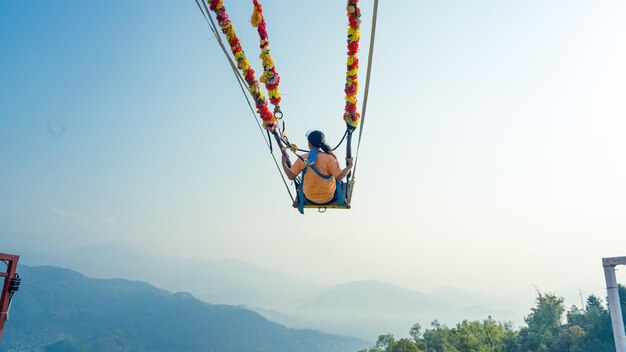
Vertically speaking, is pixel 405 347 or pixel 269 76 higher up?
pixel 269 76

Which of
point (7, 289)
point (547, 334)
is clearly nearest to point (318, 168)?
point (7, 289)

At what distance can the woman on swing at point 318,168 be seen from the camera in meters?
8.04

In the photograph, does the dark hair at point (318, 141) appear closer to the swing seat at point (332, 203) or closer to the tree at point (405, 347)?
the swing seat at point (332, 203)

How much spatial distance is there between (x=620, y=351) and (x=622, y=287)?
34605mm

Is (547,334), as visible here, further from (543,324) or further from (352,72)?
(352,72)

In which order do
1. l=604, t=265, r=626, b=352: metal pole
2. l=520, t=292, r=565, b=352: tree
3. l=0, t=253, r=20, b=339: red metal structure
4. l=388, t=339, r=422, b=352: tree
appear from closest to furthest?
l=0, t=253, r=20, b=339: red metal structure → l=604, t=265, r=626, b=352: metal pole → l=520, t=292, r=565, b=352: tree → l=388, t=339, r=422, b=352: tree

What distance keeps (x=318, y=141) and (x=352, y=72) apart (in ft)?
4.46

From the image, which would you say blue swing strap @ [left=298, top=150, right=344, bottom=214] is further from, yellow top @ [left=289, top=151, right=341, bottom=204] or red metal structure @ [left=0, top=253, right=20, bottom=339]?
red metal structure @ [left=0, top=253, right=20, bottom=339]

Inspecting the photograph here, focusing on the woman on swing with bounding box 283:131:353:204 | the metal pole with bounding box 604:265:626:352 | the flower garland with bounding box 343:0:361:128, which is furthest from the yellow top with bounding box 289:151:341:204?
the metal pole with bounding box 604:265:626:352

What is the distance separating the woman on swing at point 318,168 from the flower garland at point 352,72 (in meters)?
0.71

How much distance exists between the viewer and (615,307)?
1452cm

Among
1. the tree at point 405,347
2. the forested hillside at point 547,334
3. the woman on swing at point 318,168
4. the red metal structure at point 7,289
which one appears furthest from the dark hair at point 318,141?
the tree at point 405,347

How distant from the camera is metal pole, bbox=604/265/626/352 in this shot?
47.4ft

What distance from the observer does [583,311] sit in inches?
2143
